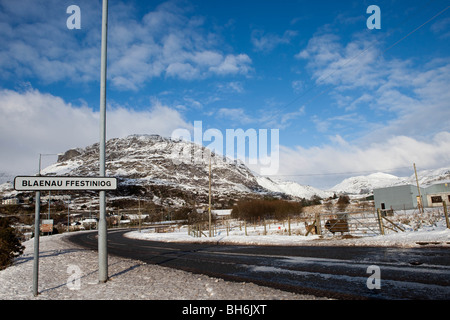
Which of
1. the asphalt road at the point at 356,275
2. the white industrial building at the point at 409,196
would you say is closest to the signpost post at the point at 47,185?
the asphalt road at the point at 356,275

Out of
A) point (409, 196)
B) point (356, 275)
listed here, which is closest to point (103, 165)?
point (356, 275)

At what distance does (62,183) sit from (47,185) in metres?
0.29

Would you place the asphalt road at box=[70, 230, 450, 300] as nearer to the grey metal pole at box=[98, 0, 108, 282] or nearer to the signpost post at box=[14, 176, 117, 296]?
the grey metal pole at box=[98, 0, 108, 282]

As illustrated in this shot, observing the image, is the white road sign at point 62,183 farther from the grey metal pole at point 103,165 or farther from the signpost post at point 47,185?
the grey metal pole at point 103,165

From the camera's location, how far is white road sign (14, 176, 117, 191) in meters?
6.66

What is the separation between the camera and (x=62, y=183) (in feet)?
22.7

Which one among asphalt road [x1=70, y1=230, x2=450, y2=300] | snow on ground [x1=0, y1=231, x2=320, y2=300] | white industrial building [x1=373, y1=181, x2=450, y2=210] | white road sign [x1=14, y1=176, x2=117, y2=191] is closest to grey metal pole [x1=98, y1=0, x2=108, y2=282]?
white road sign [x1=14, y1=176, x2=117, y2=191]

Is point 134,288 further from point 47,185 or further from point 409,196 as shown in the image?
point 409,196

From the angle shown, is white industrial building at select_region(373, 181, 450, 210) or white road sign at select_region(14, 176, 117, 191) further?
white industrial building at select_region(373, 181, 450, 210)

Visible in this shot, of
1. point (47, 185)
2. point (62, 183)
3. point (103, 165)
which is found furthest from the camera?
point (103, 165)

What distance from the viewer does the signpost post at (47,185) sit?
658 cm

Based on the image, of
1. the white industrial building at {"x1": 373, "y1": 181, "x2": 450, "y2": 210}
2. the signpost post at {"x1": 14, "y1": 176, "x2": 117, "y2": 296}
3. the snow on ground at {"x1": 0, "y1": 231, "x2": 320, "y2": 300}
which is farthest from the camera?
the white industrial building at {"x1": 373, "y1": 181, "x2": 450, "y2": 210}
